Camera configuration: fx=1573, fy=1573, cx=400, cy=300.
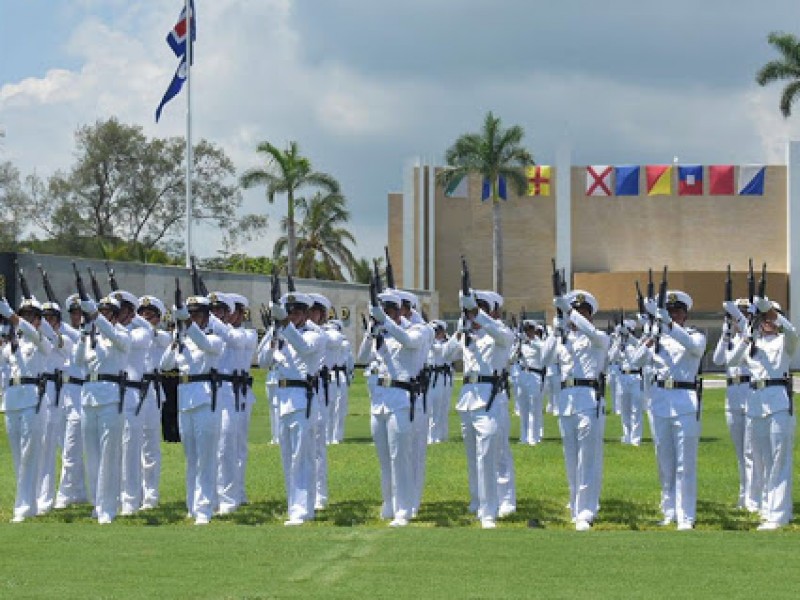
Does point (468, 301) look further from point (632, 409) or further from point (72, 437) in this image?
point (632, 409)

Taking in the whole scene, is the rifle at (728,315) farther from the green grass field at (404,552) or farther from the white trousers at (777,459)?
the green grass field at (404,552)

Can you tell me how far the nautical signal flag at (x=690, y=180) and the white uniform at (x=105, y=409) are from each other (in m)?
68.9

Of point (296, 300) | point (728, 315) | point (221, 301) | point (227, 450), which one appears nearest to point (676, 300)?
point (728, 315)

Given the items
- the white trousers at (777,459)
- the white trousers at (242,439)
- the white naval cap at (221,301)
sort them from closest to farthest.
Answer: the white trousers at (777,459), the white naval cap at (221,301), the white trousers at (242,439)

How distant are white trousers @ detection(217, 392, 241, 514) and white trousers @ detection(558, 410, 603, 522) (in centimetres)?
364

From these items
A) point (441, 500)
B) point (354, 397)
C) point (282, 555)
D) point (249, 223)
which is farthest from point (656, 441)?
point (249, 223)

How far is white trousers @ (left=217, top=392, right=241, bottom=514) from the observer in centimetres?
1722

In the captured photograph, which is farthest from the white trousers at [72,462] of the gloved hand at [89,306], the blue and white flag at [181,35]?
the blue and white flag at [181,35]

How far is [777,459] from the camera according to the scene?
1617cm

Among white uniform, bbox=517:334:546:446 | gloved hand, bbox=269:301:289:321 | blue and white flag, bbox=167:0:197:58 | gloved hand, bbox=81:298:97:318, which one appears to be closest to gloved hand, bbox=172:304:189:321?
gloved hand, bbox=81:298:97:318

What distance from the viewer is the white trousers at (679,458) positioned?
635 inches

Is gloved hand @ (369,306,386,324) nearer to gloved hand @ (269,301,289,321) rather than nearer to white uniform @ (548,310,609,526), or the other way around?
gloved hand @ (269,301,289,321)

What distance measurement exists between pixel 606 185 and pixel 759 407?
67706mm

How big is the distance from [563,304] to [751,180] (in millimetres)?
68931
